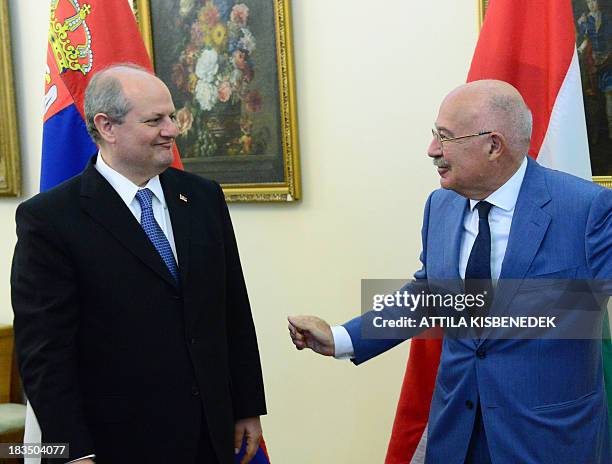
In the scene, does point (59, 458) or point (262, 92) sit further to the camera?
point (262, 92)

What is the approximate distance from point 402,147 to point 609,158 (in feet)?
2.99

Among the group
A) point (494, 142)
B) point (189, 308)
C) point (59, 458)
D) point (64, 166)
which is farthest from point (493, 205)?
point (64, 166)

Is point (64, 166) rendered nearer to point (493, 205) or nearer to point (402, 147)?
point (402, 147)

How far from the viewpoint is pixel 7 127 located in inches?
198

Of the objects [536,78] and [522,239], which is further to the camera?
[536,78]

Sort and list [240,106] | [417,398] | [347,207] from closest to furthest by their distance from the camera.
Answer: [417,398]
[347,207]
[240,106]

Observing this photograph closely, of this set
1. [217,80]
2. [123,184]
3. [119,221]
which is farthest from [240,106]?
[119,221]

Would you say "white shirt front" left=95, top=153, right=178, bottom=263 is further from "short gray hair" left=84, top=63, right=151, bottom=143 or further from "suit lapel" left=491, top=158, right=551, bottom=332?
"suit lapel" left=491, top=158, right=551, bottom=332

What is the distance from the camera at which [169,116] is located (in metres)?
2.44

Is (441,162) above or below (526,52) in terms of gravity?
below

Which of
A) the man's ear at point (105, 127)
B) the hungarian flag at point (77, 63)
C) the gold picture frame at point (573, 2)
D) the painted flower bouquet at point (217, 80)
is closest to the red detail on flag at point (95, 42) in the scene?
the hungarian flag at point (77, 63)

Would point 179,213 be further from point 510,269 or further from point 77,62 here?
point 77,62

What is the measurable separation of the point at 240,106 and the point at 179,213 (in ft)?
5.42

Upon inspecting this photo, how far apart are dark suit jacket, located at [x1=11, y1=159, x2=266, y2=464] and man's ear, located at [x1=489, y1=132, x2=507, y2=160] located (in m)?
0.91
